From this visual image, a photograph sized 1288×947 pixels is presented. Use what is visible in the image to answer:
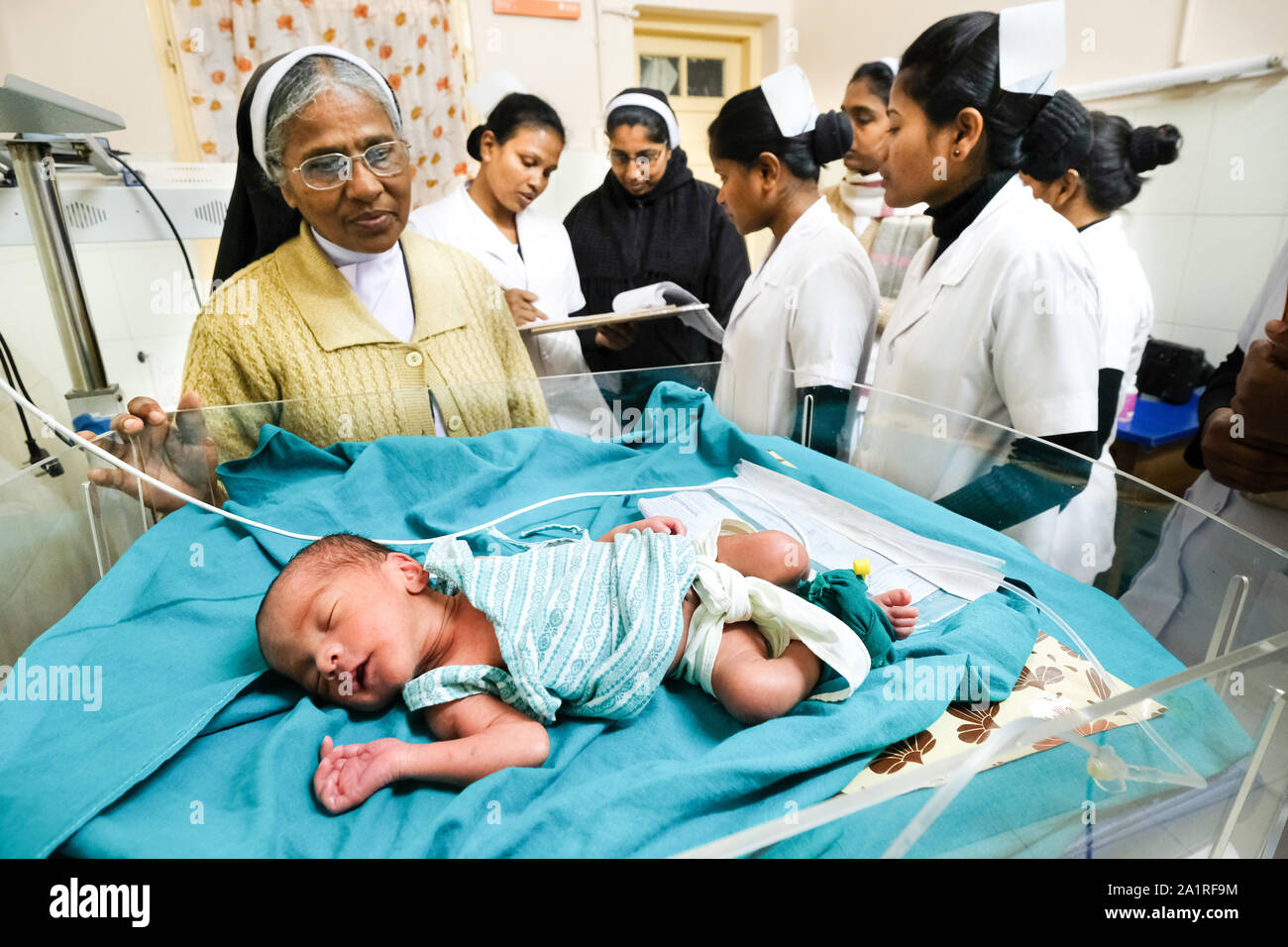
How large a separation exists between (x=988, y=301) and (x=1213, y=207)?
5.92ft

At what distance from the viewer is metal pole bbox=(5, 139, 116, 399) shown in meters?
1.37

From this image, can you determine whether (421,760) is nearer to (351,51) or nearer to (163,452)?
(163,452)

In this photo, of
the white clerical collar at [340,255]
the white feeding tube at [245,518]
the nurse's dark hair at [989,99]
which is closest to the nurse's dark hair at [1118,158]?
the nurse's dark hair at [989,99]

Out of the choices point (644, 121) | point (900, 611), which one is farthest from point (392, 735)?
point (644, 121)

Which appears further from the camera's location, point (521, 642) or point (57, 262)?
point (57, 262)

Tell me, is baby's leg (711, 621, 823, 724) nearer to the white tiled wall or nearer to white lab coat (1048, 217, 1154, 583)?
white lab coat (1048, 217, 1154, 583)

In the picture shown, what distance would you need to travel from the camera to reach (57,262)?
1.45 meters

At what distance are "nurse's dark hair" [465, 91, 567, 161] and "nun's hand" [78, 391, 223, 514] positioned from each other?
3.98ft

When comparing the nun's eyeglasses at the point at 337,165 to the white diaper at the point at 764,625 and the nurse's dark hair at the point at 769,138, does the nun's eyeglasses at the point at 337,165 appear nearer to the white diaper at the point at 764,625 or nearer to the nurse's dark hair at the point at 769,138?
the nurse's dark hair at the point at 769,138

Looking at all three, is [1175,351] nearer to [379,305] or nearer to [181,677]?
[379,305]

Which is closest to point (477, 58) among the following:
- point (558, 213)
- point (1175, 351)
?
point (558, 213)

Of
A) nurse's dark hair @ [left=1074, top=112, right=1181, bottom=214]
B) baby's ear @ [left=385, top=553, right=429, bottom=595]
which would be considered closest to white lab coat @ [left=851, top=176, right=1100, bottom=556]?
nurse's dark hair @ [left=1074, top=112, right=1181, bottom=214]

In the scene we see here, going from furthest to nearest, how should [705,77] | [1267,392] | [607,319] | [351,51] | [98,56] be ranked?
[705,77]
[351,51]
[98,56]
[607,319]
[1267,392]

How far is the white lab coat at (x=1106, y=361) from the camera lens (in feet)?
3.35
